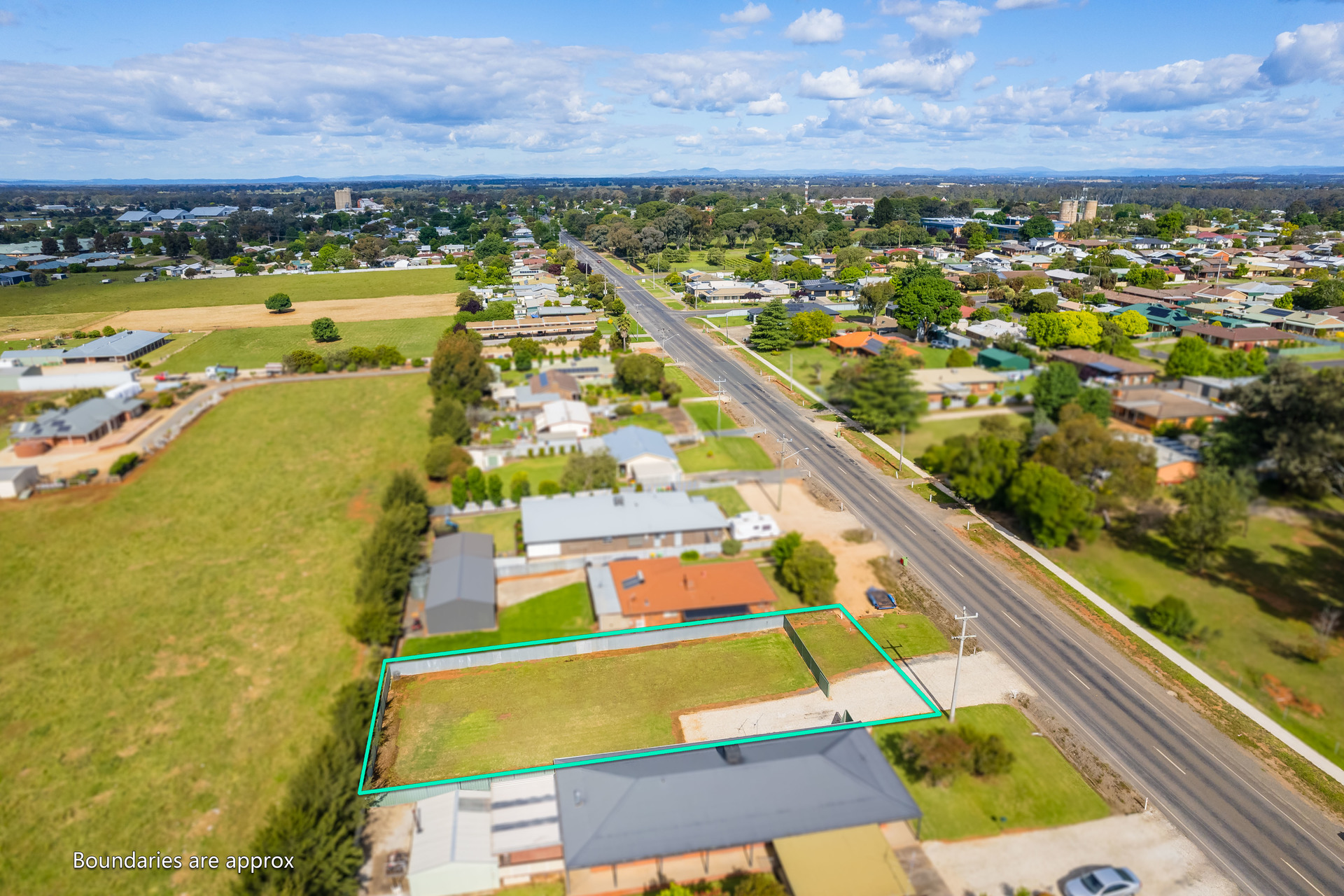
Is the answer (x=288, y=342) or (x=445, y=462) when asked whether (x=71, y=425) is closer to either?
(x=445, y=462)

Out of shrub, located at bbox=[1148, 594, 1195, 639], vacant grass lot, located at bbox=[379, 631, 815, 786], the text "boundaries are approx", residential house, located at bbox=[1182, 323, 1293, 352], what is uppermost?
residential house, located at bbox=[1182, 323, 1293, 352]

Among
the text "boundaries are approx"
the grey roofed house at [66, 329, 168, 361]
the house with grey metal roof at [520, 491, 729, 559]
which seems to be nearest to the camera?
the text "boundaries are approx"

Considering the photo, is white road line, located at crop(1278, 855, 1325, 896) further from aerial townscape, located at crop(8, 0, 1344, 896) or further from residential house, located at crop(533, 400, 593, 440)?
residential house, located at crop(533, 400, 593, 440)

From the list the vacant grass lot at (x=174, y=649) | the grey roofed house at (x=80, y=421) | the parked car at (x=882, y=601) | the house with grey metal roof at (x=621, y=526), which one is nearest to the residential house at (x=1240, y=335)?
the parked car at (x=882, y=601)

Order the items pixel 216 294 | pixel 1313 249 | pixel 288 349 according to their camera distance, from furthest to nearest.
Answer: pixel 216 294 < pixel 1313 249 < pixel 288 349

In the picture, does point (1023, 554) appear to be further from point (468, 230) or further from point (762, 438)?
point (468, 230)

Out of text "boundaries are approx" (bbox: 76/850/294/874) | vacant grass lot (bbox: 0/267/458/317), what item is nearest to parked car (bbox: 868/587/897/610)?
text "boundaries are approx" (bbox: 76/850/294/874)

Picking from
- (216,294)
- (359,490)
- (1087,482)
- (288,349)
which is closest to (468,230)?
(216,294)
